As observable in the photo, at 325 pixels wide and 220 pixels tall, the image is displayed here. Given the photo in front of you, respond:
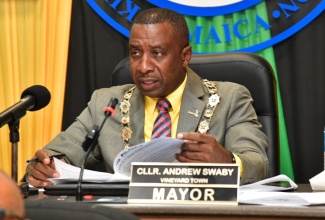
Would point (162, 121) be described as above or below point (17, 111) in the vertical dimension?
above

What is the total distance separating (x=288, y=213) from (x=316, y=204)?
16 centimetres

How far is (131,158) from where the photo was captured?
95.4 inches

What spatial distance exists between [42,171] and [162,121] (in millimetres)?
621

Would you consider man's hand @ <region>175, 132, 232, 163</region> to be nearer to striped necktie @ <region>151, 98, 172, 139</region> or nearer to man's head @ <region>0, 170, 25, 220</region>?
striped necktie @ <region>151, 98, 172, 139</region>

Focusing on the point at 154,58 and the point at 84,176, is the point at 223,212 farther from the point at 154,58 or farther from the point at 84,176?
the point at 154,58

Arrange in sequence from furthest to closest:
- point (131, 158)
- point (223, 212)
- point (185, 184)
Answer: point (131, 158)
point (185, 184)
point (223, 212)

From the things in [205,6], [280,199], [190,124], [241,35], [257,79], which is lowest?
[280,199]

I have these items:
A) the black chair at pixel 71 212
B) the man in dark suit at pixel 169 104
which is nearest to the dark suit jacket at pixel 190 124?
the man in dark suit at pixel 169 104

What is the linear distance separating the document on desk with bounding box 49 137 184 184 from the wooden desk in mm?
363

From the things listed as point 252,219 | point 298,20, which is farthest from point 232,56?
point 252,219

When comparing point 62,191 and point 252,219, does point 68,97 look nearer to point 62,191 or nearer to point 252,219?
point 62,191

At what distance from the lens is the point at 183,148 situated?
2.50 m

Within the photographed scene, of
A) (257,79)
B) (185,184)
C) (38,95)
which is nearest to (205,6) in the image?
Result: (257,79)

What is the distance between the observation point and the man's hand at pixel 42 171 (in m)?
2.71
